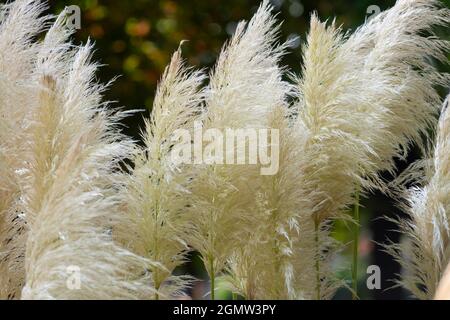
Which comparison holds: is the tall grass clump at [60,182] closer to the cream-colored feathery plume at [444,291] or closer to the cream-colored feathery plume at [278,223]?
the cream-colored feathery plume at [278,223]

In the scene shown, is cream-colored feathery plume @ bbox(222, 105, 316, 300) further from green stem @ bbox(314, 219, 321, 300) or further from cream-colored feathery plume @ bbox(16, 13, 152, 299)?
cream-colored feathery plume @ bbox(16, 13, 152, 299)

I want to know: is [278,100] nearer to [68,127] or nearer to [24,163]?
[68,127]

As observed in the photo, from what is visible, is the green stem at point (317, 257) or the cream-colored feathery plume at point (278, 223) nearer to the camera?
the cream-colored feathery plume at point (278, 223)

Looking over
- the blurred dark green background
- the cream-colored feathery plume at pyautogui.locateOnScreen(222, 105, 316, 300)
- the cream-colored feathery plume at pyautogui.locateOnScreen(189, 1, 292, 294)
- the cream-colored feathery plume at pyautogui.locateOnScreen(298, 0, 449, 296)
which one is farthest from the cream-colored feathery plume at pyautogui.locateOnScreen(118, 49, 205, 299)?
the blurred dark green background

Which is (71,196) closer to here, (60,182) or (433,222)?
(60,182)

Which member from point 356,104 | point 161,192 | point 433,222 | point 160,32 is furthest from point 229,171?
point 160,32

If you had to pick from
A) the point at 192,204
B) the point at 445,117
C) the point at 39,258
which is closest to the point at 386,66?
the point at 445,117

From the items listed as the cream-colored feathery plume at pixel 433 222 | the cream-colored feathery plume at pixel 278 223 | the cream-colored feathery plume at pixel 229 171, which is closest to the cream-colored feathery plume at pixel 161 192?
the cream-colored feathery plume at pixel 229 171
